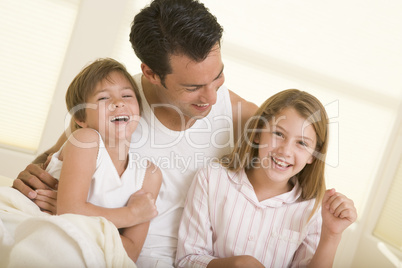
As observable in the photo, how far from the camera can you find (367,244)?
10.5ft

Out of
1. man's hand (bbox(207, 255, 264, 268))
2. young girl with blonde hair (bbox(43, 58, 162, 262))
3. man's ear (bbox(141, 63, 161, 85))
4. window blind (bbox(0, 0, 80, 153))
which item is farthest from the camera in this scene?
Answer: window blind (bbox(0, 0, 80, 153))

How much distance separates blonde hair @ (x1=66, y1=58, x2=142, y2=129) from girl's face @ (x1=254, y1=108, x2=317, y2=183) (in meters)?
0.50

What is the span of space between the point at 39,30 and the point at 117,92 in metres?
1.69

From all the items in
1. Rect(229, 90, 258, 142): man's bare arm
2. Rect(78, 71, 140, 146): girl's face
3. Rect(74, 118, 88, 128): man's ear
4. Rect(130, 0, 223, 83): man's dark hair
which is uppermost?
Rect(130, 0, 223, 83): man's dark hair

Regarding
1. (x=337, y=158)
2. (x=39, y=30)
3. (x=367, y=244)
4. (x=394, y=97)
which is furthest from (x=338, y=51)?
(x=39, y=30)

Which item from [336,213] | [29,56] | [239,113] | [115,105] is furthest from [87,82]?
[29,56]

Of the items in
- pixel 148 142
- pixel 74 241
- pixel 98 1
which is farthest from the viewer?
pixel 98 1

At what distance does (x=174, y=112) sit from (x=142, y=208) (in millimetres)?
416

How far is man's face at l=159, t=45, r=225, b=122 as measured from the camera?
5.07 feet

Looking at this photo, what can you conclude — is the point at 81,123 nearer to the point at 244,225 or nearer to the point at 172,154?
the point at 172,154

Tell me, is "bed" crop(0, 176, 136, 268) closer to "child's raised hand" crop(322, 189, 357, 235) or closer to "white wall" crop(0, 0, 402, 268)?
"child's raised hand" crop(322, 189, 357, 235)

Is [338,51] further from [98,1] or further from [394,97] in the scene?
[98,1]

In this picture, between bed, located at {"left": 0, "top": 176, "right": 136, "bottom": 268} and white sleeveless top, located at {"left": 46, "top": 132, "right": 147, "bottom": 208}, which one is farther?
white sleeveless top, located at {"left": 46, "top": 132, "right": 147, "bottom": 208}

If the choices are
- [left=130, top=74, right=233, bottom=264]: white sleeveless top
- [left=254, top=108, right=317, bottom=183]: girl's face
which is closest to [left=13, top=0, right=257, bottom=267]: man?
[left=130, top=74, right=233, bottom=264]: white sleeveless top
